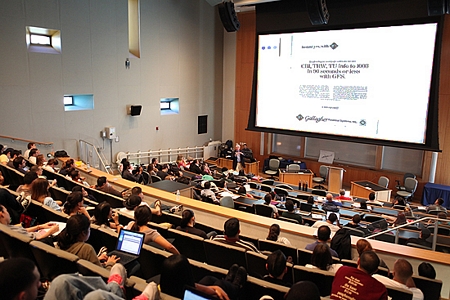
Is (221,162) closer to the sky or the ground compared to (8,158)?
closer to the ground

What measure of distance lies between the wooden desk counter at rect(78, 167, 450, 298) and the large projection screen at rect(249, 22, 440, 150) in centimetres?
573

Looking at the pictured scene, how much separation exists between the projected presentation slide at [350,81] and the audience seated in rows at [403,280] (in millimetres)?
6992

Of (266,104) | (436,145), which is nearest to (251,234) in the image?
(436,145)

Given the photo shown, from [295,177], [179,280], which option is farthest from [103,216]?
[295,177]

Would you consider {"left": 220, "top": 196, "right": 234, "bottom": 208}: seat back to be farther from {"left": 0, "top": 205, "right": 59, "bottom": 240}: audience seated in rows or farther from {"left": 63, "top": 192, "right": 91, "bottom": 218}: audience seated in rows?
{"left": 0, "top": 205, "right": 59, "bottom": 240}: audience seated in rows

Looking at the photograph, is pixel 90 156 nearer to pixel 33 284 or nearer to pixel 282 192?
pixel 282 192

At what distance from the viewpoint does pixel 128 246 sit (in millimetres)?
3400

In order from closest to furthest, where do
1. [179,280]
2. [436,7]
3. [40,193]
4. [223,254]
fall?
[179,280]
[223,254]
[40,193]
[436,7]

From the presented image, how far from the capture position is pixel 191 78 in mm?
14492

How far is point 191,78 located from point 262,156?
13.3 feet

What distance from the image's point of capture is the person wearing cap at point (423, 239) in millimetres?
6105

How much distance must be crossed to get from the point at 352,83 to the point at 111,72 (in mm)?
7169

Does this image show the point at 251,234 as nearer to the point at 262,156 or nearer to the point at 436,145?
the point at 436,145

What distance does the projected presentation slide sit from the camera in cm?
930
